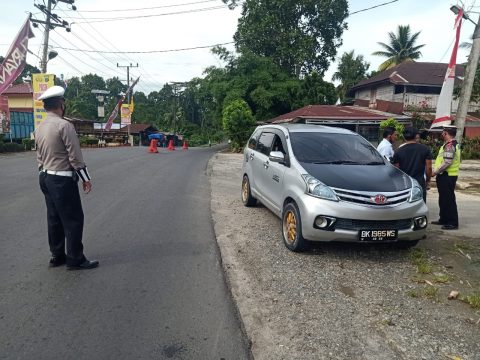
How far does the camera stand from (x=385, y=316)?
11.6ft

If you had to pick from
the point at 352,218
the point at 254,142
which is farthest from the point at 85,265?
the point at 254,142

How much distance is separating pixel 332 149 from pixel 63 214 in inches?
154

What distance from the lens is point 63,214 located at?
166 inches

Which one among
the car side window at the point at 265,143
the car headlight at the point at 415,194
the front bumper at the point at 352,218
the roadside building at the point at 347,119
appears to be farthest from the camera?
the roadside building at the point at 347,119

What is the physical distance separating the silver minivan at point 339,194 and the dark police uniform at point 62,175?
8.70 ft

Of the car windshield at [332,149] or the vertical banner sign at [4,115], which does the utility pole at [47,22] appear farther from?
the car windshield at [332,149]

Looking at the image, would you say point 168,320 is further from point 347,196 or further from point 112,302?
point 347,196

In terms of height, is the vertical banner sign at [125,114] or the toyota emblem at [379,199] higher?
the vertical banner sign at [125,114]

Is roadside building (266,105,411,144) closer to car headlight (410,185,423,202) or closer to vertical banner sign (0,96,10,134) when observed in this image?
vertical banner sign (0,96,10,134)

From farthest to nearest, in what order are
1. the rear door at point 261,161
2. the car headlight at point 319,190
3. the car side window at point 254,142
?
the car side window at point 254,142 < the rear door at point 261,161 < the car headlight at point 319,190

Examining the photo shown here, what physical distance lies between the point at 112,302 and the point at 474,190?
39.4 ft

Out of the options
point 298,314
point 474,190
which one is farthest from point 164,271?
point 474,190

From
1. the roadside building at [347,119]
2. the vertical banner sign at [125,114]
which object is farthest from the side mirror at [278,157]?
the vertical banner sign at [125,114]

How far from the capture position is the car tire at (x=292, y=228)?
4965mm
